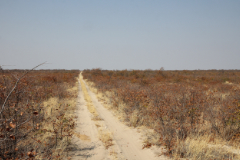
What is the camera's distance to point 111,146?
16.8ft

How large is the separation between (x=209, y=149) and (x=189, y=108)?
180 centimetres

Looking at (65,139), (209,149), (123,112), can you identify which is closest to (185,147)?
(209,149)

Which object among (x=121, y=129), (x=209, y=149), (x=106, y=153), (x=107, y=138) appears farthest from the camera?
(x=121, y=129)

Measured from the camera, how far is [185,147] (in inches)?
170

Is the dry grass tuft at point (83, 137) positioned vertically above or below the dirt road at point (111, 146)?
below

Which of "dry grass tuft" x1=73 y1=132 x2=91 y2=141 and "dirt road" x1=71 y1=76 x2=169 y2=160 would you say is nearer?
"dirt road" x1=71 y1=76 x2=169 y2=160

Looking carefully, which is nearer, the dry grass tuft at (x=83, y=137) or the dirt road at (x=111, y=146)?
the dirt road at (x=111, y=146)

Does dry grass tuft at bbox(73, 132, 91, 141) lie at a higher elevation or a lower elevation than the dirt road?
lower

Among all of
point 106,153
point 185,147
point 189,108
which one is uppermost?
point 189,108

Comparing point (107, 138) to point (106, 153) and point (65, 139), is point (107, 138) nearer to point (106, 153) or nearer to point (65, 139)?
point (106, 153)

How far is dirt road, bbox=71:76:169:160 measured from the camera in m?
→ 4.52

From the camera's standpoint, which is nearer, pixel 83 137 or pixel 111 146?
pixel 111 146

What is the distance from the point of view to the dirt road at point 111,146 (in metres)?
4.52

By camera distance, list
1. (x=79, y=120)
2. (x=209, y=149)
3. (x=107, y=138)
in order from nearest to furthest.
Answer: (x=209, y=149)
(x=107, y=138)
(x=79, y=120)
